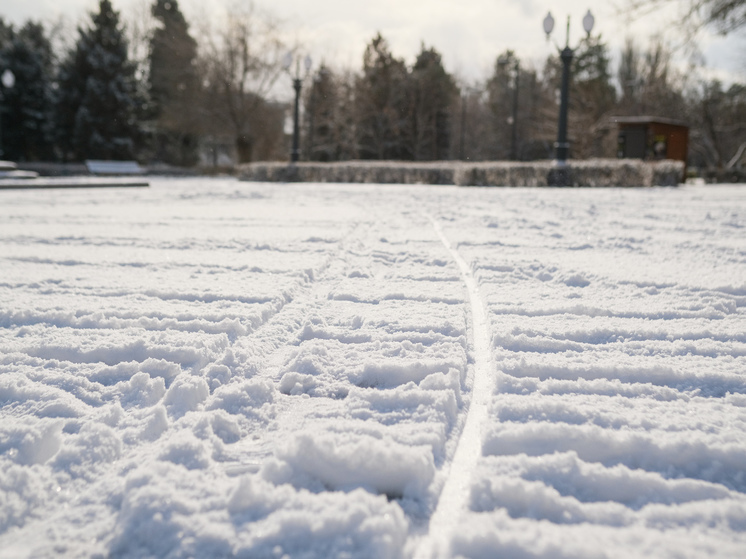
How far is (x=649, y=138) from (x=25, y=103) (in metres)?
32.6

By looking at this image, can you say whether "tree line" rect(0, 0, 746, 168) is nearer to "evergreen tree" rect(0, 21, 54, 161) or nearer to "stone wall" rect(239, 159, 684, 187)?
"evergreen tree" rect(0, 21, 54, 161)

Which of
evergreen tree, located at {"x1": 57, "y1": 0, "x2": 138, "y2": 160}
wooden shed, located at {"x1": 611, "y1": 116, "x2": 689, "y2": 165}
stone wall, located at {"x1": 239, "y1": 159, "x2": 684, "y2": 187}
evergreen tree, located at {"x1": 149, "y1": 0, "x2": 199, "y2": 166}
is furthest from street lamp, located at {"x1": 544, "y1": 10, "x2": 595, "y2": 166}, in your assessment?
evergreen tree, located at {"x1": 57, "y1": 0, "x2": 138, "y2": 160}

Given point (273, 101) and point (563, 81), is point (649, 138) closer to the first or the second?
point (563, 81)

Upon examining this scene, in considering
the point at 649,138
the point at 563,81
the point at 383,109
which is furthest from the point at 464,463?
the point at 383,109

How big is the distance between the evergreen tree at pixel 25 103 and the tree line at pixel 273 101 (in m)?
0.06

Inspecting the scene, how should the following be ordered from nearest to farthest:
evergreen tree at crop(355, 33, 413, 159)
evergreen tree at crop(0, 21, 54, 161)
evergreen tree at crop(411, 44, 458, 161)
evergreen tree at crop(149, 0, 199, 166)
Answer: evergreen tree at crop(0, 21, 54, 161) < evergreen tree at crop(149, 0, 199, 166) < evergreen tree at crop(355, 33, 413, 159) < evergreen tree at crop(411, 44, 458, 161)

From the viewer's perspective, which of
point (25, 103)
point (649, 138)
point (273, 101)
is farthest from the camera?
point (273, 101)

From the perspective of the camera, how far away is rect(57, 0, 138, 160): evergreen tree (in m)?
31.5

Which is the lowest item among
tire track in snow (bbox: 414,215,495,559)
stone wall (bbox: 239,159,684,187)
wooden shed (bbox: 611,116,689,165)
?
tire track in snow (bbox: 414,215,495,559)

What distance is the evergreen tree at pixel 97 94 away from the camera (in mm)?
31484

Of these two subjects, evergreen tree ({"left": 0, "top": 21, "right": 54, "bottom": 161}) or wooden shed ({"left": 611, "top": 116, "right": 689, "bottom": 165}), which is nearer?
A: wooden shed ({"left": 611, "top": 116, "right": 689, "bottom": 165})

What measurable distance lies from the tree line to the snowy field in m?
24.4

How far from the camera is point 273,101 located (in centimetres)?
3491

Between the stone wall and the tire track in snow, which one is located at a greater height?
the stone wall
